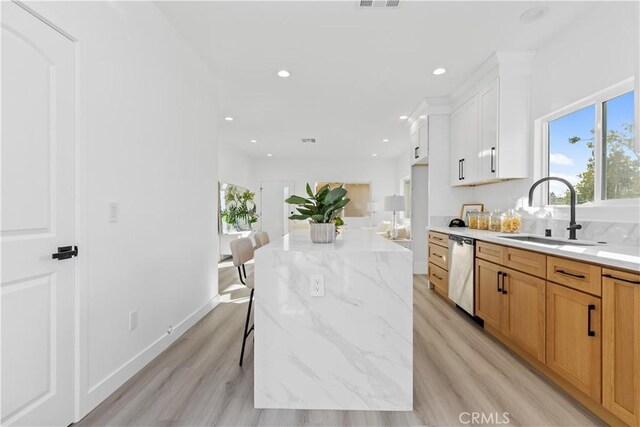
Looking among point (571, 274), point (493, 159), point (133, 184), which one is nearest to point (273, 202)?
point (493, 159)

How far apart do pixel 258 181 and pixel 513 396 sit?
7.88 m

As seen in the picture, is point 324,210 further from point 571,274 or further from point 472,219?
point 472,219

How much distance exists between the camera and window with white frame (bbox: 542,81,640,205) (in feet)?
7.03

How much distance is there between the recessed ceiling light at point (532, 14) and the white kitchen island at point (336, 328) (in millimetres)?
2266

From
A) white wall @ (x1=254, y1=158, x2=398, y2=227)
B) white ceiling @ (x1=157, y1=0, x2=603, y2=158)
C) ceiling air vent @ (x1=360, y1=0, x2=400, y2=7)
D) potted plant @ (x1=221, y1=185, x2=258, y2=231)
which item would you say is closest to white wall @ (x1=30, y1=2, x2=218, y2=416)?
white ceiling @ (x1=157, y1=0, x2=603, y2=158)

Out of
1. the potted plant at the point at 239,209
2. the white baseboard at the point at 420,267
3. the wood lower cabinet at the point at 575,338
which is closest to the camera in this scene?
the wood lower cabinet at the point at 575,338

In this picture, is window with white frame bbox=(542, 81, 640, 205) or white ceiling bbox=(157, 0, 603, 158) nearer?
window with white frame bbox=(542, 81, 640, 205)

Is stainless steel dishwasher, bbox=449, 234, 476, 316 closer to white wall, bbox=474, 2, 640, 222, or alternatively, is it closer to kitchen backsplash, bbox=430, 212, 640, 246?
kitchen backsplash, bbox=430, 212, 640, 246

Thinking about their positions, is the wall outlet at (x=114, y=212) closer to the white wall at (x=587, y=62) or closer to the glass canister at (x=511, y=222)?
the white wall at (x=587, y=62)

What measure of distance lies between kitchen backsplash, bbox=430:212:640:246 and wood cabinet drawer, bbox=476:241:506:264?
1.97ft

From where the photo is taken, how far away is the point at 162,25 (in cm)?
238

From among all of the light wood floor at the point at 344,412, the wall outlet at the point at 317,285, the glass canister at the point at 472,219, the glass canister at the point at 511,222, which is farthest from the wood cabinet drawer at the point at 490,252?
the wall outlet at the point at 317,285

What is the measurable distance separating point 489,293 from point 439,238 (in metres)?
1.28

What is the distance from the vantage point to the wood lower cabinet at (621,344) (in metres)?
1.37
